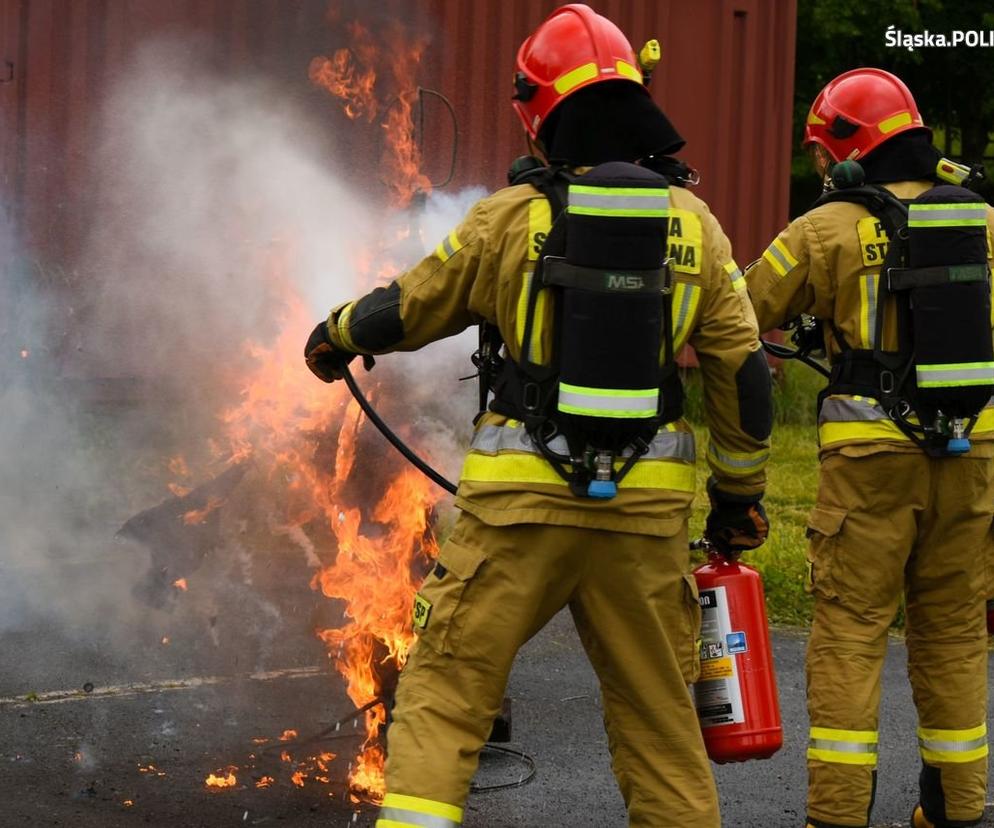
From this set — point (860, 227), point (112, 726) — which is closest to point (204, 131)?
point (112, 726)

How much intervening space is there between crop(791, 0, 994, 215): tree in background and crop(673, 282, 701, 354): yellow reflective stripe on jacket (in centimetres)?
1429

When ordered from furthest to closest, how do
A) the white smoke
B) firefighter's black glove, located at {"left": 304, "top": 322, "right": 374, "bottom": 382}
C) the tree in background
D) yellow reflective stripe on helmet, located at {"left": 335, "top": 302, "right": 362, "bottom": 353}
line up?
the tree in background, the white smoke, firefighter's black glove, located at {"left": 304, "top": 322, "right": 374, "bottom": 382}, yellow reflective stripe on helmet, located at {"left": 335, "top": 302, "right": 362, "bottom": 353}

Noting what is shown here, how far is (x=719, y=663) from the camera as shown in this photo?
3.57 metres

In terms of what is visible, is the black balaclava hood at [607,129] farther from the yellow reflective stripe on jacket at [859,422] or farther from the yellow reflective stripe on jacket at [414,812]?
the yellow reflective stripe on jacket at [414,812]

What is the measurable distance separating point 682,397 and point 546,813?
1.50 meters

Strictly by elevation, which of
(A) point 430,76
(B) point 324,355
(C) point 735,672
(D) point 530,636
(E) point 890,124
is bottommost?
(C) point 735,672

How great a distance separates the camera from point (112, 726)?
4.68m

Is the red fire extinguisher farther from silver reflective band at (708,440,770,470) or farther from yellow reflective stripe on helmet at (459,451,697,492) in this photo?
yellow reflective stripe on helmet at (459,451,697,492)

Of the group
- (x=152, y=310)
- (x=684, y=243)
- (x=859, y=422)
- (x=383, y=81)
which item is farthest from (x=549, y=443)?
(x=383, y=81)

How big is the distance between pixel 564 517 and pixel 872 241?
1.42m

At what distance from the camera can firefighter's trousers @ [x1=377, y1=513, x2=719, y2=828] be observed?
120 inches

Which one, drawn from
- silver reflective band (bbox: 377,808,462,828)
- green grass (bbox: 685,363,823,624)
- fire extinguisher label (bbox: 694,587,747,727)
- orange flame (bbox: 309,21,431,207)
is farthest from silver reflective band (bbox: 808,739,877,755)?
orange flame (bbox: 309,21,431,207)

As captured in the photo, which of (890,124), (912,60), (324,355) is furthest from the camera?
(912,60)

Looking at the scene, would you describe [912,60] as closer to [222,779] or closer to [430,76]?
[430,76]
